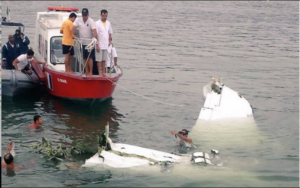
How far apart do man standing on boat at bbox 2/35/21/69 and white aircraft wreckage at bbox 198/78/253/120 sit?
746cm

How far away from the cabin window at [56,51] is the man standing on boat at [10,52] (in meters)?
1.50

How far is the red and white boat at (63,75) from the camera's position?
18031mm

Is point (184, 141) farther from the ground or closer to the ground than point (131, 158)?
farther from the ground

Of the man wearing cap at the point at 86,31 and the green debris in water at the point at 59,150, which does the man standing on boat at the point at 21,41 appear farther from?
the green debris in water at the point at 59,150

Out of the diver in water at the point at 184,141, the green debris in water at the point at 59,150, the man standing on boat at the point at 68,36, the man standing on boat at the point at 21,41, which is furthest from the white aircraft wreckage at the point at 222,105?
the man standing on boat at the point at 21,41

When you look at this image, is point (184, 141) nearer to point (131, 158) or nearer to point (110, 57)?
point (131, 158)

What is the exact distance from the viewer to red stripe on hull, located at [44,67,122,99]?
59.0 feet

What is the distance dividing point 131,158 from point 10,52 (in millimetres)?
9216

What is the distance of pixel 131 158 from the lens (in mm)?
13008

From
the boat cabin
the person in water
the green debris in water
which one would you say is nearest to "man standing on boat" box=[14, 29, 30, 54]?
the boat cabin

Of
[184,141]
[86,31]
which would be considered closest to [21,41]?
[86,31]

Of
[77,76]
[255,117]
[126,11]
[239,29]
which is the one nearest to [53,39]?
[77,76]

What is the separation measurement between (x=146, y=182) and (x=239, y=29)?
27.1m

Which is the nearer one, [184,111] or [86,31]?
[86,31]
